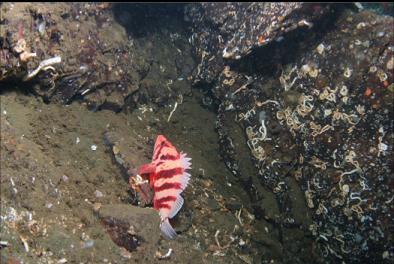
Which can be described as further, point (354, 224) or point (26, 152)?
point (354, 224)

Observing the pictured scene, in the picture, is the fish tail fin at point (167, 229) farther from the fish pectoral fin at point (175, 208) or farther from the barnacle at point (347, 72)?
the barnacle at point (347, 72)

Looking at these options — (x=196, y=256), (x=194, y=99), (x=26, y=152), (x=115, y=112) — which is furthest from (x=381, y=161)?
(x=26, y=152)

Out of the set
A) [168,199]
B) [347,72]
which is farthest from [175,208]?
[347,72]

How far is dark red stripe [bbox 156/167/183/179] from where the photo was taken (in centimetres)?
392

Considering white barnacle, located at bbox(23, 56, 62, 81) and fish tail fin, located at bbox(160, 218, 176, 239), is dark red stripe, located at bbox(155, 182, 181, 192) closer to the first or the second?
fish tail fin, located at bbox(160, 218, 176, 239)

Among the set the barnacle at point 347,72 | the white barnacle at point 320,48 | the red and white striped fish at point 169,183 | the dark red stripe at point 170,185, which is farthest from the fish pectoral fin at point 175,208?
the white barnacle at point 320,48

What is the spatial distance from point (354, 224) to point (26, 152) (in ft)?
13.6

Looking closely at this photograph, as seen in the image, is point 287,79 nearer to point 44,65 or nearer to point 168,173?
point 168,173

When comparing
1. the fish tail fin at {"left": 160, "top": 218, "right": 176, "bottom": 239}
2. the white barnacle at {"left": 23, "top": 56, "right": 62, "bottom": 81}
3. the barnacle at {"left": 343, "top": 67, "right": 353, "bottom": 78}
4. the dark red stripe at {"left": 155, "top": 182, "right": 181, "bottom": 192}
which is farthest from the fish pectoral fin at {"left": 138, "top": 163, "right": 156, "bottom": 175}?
the barnacle at {"left": 343, "top": 67, "right": 353, "bottom": 78}

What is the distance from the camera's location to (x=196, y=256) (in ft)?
13.0

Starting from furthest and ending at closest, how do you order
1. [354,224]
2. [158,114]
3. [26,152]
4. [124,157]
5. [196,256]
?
[158,114] → [354,224] → [124,157] → [196,256] → [26,152]

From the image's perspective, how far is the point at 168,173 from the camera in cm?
395

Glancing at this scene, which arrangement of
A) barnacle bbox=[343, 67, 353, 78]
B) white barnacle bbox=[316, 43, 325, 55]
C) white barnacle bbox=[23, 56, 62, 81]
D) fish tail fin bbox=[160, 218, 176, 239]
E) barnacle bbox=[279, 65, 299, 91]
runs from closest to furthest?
1. fish tail fin bbox=[160, 218, 176, 239]
2. white barnacle bbox=[23, 56, 62, 81]
3. barnacle bbox=[343, 67, 353, 78]
4. white barnacle bbox=[316, 43, 325, 55]
5. barnacle bbox=[279, 65, 299, 91]

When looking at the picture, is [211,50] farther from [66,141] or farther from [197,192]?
[66,141]
